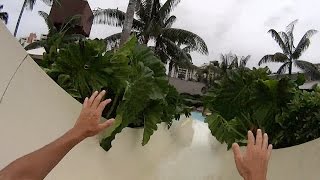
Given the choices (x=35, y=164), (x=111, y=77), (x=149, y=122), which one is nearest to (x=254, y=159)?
(x=35, y=164)

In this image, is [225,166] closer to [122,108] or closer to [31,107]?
[122,108]

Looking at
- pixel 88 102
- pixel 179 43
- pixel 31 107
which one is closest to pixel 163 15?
pixel 179 43

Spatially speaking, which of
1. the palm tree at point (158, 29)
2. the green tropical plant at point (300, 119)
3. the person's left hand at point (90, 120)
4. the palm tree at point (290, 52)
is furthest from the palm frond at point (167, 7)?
the person's left hand at point (90, 120)

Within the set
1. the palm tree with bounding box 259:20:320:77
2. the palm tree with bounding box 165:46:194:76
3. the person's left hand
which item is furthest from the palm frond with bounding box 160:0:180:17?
the person's left hand

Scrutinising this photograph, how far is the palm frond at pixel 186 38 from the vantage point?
15.0 metres

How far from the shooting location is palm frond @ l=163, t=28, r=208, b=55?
14969 mm

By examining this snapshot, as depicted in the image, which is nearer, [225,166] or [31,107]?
[31,107]

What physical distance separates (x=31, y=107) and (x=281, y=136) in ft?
9.44

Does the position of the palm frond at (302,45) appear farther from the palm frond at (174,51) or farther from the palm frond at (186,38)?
the palm frond at (186,38)

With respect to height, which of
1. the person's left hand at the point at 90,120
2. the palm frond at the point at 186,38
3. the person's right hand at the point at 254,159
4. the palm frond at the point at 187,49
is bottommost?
the person's right hand at the point at 254,159

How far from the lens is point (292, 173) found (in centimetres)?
400

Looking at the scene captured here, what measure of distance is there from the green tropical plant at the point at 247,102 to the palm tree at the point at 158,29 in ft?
30.2

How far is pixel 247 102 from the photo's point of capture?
15.5 ft

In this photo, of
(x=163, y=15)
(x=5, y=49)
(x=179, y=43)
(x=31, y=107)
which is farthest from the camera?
(x=179, y=43)
